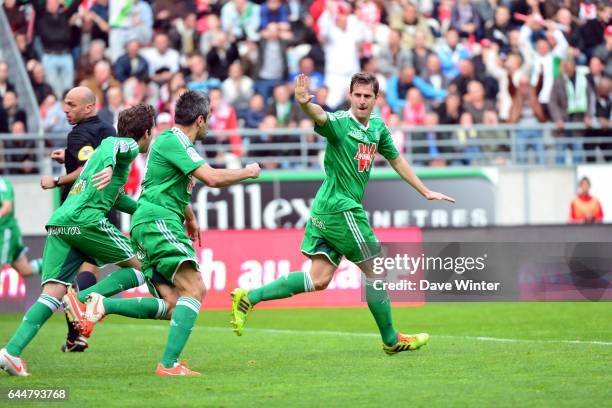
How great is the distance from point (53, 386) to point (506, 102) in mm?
16055

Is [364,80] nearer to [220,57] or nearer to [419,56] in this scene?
[220,57]

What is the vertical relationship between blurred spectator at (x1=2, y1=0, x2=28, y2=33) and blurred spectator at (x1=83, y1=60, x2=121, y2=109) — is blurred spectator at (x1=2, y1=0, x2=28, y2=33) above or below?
above

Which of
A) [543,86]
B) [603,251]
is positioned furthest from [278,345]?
[543,86]

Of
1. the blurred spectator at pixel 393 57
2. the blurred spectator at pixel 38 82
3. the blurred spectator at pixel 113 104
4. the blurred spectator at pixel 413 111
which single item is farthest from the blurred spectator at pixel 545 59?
the blurred spectator at pixel 38 82

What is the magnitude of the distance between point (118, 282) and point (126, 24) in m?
13.9

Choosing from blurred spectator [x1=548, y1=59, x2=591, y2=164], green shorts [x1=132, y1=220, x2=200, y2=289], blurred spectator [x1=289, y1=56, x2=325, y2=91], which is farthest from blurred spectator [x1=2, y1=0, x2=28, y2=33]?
green shorts [x1=132, y1=220, x2=200, y2=289]

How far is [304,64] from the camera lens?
74.6 feet

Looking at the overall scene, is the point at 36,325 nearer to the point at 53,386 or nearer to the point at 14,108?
the point at 53,386

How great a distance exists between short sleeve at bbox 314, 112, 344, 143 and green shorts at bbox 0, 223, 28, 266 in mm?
7595

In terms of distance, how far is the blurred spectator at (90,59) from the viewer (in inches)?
890

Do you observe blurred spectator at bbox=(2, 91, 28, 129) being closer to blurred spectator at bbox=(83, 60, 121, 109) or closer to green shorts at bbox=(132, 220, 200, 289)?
blurred spectator at bbox=(83, 60, 121, 109)

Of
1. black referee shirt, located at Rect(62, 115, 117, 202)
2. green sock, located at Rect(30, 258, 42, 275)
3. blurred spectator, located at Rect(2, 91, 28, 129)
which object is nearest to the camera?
black referee shirt, located at Rect(62, 115, 117, 202)

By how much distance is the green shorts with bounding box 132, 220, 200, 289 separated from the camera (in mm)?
9266

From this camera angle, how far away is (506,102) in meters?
23.7
